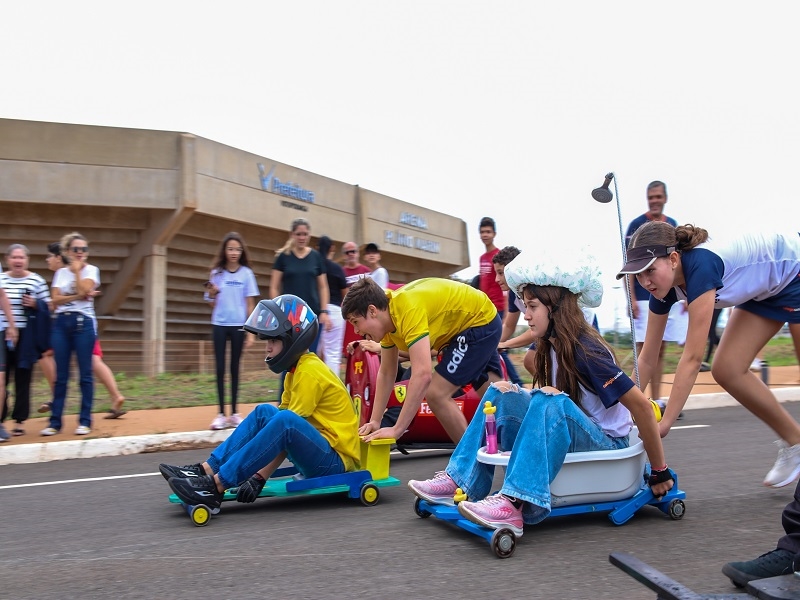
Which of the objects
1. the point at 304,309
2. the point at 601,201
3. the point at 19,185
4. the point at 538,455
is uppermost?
the point at 19,185

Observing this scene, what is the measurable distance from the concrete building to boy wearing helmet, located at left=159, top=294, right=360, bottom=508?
1333 cm

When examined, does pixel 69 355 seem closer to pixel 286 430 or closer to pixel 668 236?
pixel 286 430

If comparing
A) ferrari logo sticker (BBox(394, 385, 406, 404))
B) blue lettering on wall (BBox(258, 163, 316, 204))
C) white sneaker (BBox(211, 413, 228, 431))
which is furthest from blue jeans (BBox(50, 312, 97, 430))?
blue lettering on wall (BBox(258, 163, 316, 204))

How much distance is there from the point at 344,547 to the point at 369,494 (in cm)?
106

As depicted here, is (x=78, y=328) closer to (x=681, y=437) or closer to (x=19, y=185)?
(x=681, y=437)

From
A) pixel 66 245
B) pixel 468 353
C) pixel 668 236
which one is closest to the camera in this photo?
pixel 668 236

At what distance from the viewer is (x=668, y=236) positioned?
4.41 meters

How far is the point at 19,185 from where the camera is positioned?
21188 millimetres

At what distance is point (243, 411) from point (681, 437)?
4876 mm

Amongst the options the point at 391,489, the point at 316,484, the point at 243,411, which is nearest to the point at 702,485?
the point at 391,489

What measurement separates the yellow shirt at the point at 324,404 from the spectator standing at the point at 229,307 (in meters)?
3.63

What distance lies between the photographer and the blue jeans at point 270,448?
477 centimetres

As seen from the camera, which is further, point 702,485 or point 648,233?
point 702,485

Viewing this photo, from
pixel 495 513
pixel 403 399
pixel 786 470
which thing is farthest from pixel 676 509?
pixel 403 399
